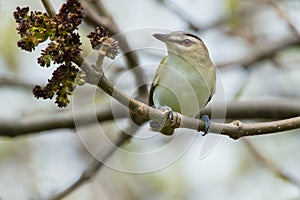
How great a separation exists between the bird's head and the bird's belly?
0.41ft

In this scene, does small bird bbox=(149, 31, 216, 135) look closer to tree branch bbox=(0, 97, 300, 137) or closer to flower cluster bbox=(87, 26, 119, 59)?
tree branch bbox=(0, 97, 300, 137)

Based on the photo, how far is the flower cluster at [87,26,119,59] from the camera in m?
1.92

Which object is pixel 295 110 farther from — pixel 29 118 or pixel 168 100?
pixel 29 118

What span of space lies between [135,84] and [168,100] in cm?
91

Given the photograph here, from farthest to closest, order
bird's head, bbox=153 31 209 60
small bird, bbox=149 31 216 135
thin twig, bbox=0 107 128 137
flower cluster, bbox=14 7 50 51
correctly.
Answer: thin twig, bbox=0 107 128 137, small bird, bbox=149 31 216 135, bird's head, bbox=153 31 209 60, flower cluster, bbox=14 7 50 51

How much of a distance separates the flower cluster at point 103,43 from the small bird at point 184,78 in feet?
3.64

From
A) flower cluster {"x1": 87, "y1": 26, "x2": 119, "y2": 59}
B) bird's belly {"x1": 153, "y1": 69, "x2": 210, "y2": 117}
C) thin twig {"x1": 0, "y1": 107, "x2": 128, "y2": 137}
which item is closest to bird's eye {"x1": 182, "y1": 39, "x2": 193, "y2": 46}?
bird's belly {"x1": 153, "y1": 69, "x2": 210, "y2": 117}

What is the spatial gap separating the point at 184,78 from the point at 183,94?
0.09 meters

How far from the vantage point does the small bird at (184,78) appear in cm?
317

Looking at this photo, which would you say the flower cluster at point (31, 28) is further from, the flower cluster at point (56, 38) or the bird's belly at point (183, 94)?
the bird's belly at point (183, 94)

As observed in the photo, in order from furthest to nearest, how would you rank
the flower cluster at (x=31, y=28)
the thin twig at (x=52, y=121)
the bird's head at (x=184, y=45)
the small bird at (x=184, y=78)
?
the thin twig at (x=52, y=121) → the small bird at (x=184, y=78) → the bird's head at (x=184, y=45) → the flower cluster at (x=31, y=28)

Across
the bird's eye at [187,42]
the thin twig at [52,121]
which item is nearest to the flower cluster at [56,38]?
the bird's eye at [187,42]

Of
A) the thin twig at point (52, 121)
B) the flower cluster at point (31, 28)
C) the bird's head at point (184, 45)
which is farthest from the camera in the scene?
the thin twig at point (52, 121)

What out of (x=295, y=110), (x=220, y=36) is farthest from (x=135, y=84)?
(x=220, y=36)
